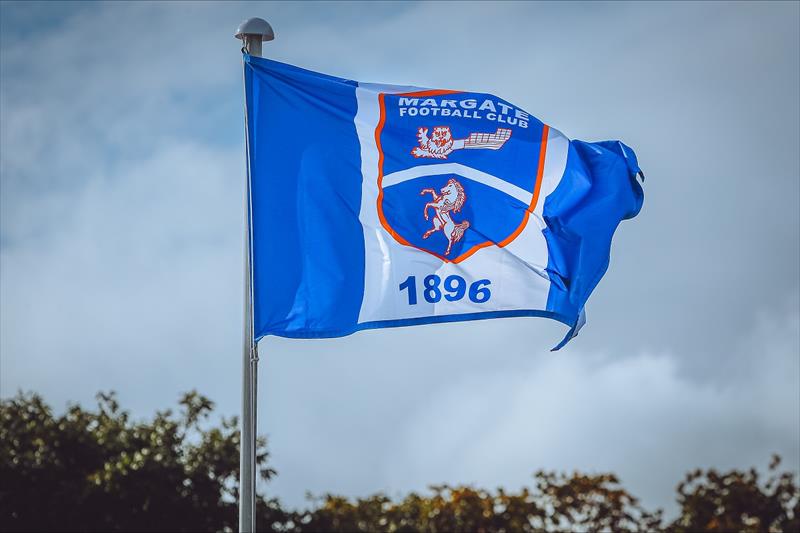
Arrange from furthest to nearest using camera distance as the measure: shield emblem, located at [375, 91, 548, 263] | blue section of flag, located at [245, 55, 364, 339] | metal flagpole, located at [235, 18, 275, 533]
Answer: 1. shield emblem, located at [375, 91, 548, 263]
2. blue section of flag, located at [245, 55, 364, 339]
3. metal flagpole, located at [235, 18, 275, 533]

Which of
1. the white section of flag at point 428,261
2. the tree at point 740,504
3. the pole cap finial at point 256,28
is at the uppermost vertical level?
the pole cap finial at point 256,28

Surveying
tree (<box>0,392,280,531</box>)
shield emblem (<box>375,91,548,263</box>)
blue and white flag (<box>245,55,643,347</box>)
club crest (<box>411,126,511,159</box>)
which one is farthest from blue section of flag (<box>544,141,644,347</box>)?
tree (<box>0,392,280,531</box>)

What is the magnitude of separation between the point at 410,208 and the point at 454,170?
56cm

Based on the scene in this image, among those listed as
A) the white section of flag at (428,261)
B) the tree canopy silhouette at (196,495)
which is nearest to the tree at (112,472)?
the tree canopy silhouette at (196,495)

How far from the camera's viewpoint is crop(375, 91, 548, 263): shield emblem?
9.60 meters

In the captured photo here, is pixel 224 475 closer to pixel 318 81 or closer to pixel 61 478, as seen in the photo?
pixel 61 478

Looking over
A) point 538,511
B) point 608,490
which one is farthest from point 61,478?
point 608,490

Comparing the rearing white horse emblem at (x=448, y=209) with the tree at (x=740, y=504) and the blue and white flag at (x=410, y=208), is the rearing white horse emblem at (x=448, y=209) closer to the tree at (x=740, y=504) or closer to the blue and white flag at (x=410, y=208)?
the blue and white flag at (x=410, y=208)

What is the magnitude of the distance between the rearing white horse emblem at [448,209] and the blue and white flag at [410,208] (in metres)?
0.01

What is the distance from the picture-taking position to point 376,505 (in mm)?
18250

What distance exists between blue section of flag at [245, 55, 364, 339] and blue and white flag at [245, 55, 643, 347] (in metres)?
0.01

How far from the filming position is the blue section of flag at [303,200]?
8984mm

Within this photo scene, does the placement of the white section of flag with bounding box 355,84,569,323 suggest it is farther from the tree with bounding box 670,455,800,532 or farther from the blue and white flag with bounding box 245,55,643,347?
the tree with bounding box 670,455,800,532

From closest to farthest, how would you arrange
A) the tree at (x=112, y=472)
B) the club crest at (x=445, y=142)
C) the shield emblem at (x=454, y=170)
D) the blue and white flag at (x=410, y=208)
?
the blue and white flag at (x=410, y=208), the shield emblem at (x=454, y=170), the club crest at (x=445, y=142), the tree at (x=112, y=472)
